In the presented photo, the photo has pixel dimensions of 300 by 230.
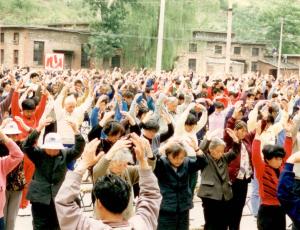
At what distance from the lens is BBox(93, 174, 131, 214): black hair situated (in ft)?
11.3

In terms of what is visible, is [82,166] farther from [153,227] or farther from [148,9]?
[148,9]

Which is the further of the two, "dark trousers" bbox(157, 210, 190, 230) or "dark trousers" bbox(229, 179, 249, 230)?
"dark trousers" bbox(229, 179, 249, 230)

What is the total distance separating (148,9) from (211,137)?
1670 inches

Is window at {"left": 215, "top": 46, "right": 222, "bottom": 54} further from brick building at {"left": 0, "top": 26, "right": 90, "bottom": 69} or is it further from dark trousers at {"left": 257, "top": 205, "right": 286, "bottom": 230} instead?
dark trousers at {"left": 257, "top": 205, "right": 286, "bottom": 230}

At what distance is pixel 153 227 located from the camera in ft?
12.3

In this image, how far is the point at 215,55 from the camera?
6003 centimetres

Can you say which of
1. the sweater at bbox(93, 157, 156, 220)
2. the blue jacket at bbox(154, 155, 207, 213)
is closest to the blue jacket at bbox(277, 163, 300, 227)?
the sweater at bbox(93, 157, 156, 220)

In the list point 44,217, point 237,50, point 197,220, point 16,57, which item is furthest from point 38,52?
point 44,217

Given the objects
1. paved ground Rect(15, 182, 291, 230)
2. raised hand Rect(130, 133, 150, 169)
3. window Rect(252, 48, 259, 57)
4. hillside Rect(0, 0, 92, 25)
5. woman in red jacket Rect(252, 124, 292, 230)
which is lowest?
paved ground Rect(15, 182, 291, 230)

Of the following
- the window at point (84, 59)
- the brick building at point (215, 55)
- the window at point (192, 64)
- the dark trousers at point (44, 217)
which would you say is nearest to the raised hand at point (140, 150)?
the dark trousers at point (44, 217)

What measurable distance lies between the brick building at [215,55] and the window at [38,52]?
39.2 feet

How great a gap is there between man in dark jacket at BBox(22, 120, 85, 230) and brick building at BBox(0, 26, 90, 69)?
4480 cm

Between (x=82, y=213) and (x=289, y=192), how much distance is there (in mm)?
2122

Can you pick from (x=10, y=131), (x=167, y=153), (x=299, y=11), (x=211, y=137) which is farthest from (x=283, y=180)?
(x=299, y=11)
